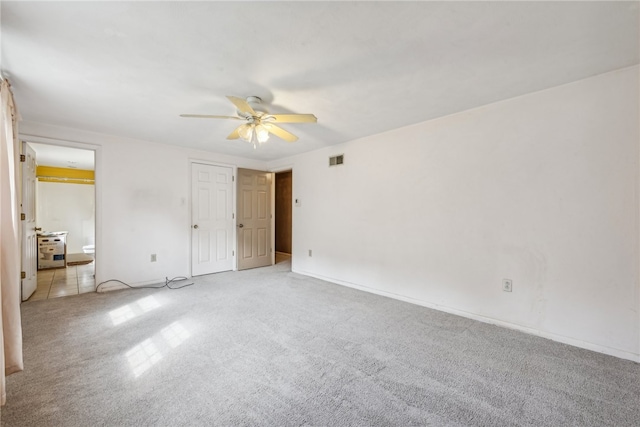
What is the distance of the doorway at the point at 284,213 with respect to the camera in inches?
290

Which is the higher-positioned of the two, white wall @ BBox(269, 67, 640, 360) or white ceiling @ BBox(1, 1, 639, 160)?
white ceiling @ BBox(1, 1, 639, 160)

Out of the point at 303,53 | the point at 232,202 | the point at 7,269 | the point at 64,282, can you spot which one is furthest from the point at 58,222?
the point at 303,53

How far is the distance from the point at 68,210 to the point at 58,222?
1.14ft

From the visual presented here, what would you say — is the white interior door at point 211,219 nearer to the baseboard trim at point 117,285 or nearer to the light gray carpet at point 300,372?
the baseboard trim at point 117,285

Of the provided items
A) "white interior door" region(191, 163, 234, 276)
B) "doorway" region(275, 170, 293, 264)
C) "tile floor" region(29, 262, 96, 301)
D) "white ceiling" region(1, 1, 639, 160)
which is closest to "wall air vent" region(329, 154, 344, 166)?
"white ceiling" region(1, 1, 639, 160)

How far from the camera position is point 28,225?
11.8 feet

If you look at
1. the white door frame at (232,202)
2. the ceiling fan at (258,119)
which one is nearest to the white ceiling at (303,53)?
the ceiling fan at (258,119)

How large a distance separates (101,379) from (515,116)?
4.09 metres

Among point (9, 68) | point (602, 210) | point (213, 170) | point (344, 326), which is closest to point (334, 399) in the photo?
point (344, 326)

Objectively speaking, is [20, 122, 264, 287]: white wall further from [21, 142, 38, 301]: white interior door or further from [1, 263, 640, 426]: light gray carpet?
[1, 263, 640, 426]: light gray carpet

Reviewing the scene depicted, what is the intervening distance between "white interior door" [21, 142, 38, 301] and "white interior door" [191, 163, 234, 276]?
1.99 m

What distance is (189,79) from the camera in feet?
7.13

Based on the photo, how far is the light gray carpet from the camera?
4.93 feet

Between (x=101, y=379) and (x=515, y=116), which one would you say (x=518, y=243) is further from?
(x=101, y=379)
